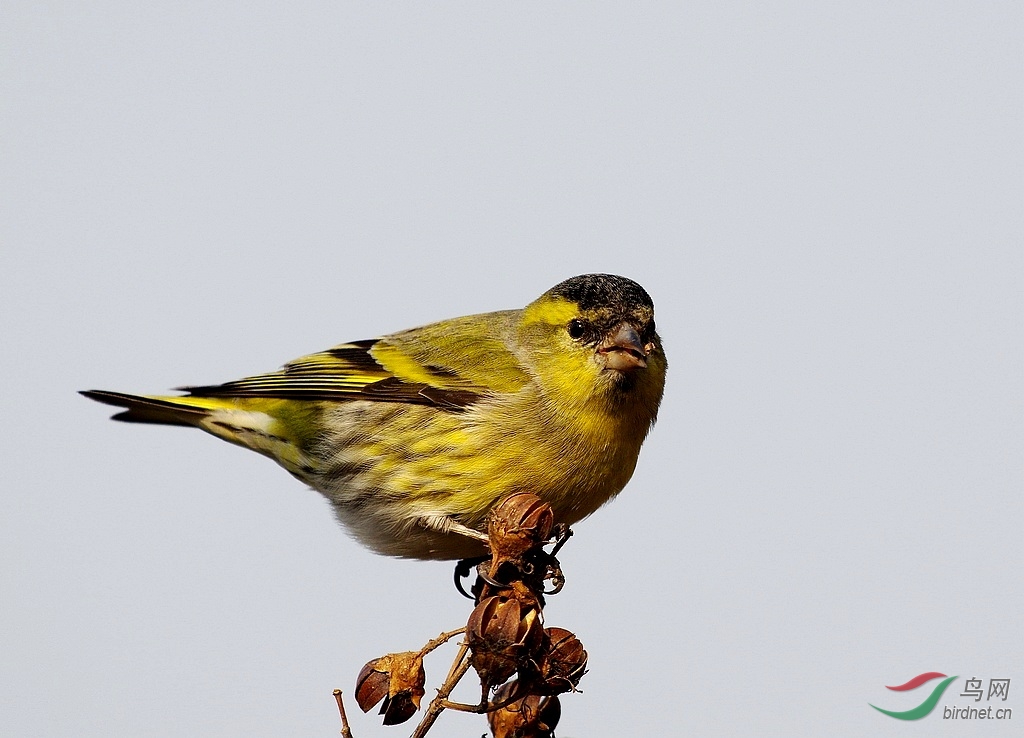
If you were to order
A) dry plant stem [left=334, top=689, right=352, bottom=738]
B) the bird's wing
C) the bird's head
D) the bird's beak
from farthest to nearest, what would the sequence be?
the bird's wing < the bird's head < the bird's beak < dry plant stem [left=334, top=689, right=352, bottom=738]

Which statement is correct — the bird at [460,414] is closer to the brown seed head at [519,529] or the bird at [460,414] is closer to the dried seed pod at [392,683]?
the brown seed head at [519,529]

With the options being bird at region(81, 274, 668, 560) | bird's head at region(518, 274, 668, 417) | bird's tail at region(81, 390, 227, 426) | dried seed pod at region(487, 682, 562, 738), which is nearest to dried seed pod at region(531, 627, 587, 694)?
dried seed pod at region(487, 682, 562, 738)

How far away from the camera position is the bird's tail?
18.0 ft

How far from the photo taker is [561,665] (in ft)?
10.8

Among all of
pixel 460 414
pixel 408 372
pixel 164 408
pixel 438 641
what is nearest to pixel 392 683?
pixel 438 641

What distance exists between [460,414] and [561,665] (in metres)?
1.75

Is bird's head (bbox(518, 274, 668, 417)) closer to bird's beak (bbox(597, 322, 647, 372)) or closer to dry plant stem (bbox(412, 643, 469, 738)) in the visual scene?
bird's beak (bbox(597, 322, 647, 372))

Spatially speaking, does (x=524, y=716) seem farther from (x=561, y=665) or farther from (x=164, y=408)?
(x=164, y=408)

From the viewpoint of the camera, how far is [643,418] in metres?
4.63

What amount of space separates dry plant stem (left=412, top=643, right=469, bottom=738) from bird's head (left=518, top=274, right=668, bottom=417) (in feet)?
5.48

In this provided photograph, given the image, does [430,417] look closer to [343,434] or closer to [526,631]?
[343,434]

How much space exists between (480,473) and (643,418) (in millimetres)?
752

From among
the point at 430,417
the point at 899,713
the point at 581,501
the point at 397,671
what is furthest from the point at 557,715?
the point at 899,713

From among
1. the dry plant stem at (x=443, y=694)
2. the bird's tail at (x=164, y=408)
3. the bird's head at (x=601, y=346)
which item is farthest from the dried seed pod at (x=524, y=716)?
the bird's tail at (x=164, y=408)
